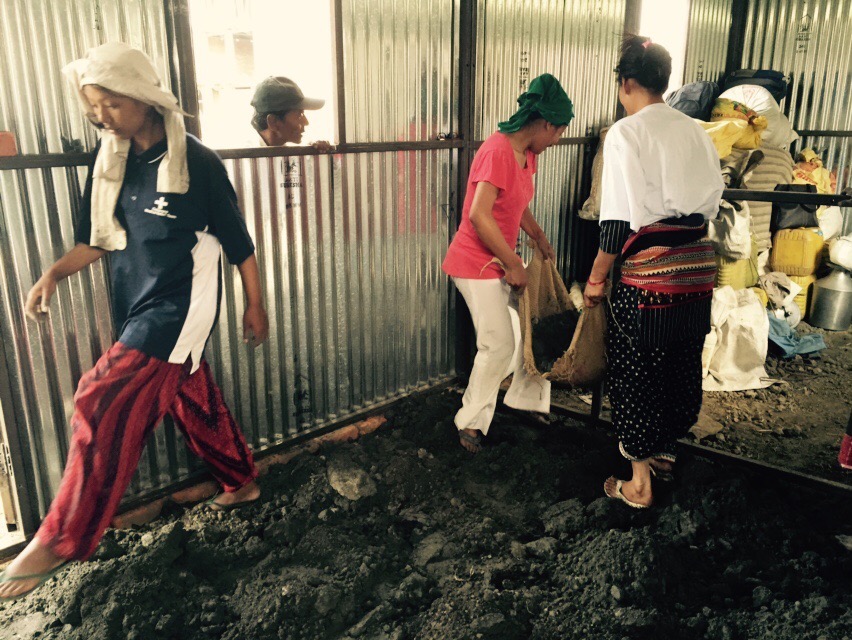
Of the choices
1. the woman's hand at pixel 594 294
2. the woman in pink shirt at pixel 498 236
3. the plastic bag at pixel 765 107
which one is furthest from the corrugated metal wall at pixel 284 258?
the plastic bag at pixel 765 107

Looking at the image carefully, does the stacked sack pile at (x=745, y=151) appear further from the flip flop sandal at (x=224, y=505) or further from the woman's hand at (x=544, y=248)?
the flip flop sandal at (x=224, y=505)

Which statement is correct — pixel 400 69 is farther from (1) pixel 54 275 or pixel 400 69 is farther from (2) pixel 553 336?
(1) pixel 54 275

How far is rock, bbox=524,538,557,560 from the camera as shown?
315cm

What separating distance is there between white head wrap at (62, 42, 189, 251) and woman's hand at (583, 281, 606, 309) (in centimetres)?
194

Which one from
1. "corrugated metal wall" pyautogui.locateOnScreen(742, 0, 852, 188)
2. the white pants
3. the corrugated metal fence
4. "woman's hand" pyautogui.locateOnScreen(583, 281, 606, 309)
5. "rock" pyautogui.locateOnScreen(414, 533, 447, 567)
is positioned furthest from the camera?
"corrugated metal wall" pyautogui.locateOnScreen(742, 0, 852, 188)

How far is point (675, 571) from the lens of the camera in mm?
2969

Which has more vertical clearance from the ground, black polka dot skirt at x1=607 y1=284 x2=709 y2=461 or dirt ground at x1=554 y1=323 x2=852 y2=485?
black polka dot skirt at x1=607 y1=284 x2=709 y2=461

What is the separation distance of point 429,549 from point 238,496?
989 millimetres

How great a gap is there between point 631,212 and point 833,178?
587 centimetres

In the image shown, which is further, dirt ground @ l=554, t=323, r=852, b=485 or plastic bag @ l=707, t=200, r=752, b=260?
plastic bag @ l=707, t=200, r=752, b=260

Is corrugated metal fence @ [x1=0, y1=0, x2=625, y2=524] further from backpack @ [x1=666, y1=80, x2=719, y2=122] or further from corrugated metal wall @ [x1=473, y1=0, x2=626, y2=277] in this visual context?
backpack @ [x1=666, y1=80, x2=719, y2=122]

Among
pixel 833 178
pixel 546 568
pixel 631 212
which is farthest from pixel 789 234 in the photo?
pixel 546 568

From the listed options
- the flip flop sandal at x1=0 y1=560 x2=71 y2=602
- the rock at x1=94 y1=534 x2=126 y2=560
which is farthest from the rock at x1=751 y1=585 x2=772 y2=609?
the flip flop sandal at x1=0 y1=560 x2=71 y2=602

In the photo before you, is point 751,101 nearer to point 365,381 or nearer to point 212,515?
point 365,381
